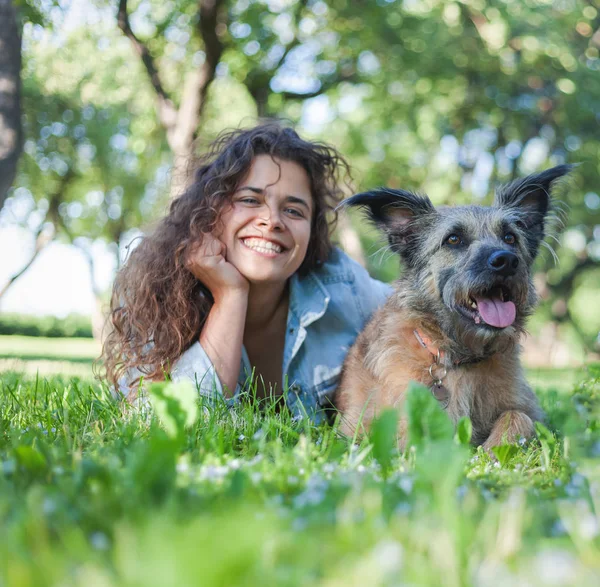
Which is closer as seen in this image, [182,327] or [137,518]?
[137,518]

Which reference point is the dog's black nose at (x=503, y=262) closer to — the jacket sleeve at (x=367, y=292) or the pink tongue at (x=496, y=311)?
the pink tongue at (x=496, y=311)

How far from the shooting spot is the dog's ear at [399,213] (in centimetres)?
427

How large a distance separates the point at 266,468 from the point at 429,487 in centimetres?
60

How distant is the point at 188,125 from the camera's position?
12.7 metres

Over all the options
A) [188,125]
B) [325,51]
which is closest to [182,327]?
[188,125]

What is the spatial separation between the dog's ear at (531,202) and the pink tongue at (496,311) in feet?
2.22

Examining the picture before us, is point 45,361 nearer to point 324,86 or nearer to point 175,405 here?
point 324,86

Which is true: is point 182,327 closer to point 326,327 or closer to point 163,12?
point 326,327

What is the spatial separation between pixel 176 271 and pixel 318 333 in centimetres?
127

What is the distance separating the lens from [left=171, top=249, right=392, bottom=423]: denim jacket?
468 cm

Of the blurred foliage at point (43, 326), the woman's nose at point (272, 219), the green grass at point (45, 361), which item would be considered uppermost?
the woman's nose at point (272, 219)

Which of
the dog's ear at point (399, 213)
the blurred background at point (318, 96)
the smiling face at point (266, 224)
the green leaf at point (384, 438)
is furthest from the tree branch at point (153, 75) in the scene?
the green leaf at point (384, 438)

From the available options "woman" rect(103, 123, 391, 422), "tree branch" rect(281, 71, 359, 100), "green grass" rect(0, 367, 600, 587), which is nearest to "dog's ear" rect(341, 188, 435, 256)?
"woman" rect(103, 123, 391, 422)

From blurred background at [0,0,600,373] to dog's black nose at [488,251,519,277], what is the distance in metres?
0.96
